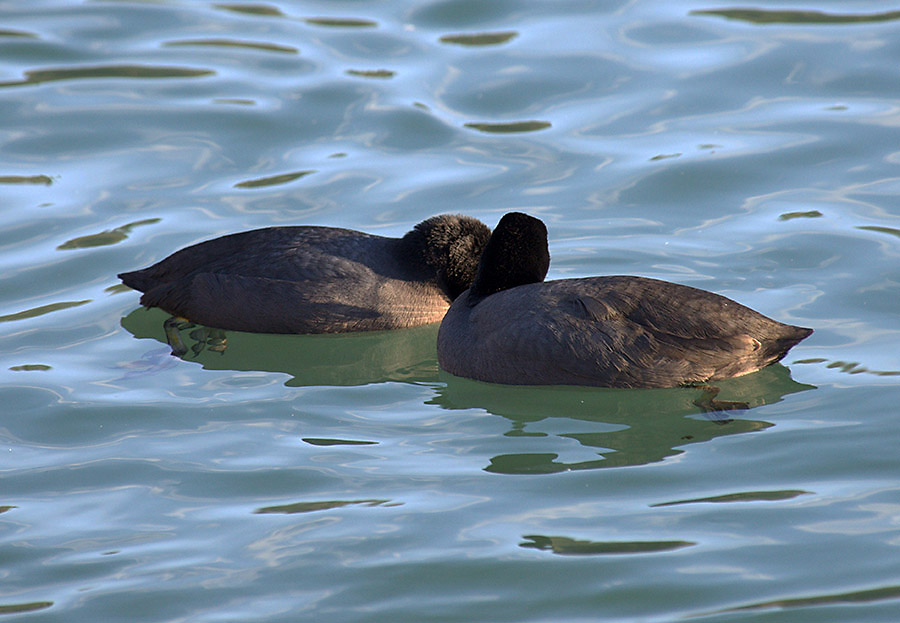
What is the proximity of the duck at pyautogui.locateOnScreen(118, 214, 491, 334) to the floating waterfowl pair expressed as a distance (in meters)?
0.01

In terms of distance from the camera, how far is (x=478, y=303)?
333 inches

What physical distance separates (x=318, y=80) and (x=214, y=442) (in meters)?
7.29

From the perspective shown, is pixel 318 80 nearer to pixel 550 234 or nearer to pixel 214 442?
pixel 550 234

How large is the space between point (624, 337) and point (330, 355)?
89.8 inches

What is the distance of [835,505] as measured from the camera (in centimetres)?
639

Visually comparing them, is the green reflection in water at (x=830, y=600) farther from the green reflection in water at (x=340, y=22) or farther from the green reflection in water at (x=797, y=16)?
the green reflection in water at (x=340, y=22)

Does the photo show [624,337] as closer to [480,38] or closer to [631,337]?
[631,337]

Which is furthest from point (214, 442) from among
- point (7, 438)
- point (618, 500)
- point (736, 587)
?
point (736, 587)

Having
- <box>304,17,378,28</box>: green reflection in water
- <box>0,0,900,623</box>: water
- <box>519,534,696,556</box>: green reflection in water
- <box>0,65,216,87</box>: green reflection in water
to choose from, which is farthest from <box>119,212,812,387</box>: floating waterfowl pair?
<box>304,17,378,28</box>: green reflection in water

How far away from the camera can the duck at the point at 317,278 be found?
8984 mm

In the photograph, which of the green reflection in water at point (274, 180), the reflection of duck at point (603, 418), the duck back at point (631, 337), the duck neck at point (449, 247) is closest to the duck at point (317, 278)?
the duck neck at point (449, 247)

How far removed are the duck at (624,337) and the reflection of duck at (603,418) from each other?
0.11 m

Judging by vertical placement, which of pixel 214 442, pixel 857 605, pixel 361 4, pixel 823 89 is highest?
pixel 361 4

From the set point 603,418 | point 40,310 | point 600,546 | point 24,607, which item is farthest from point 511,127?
point 24,607
